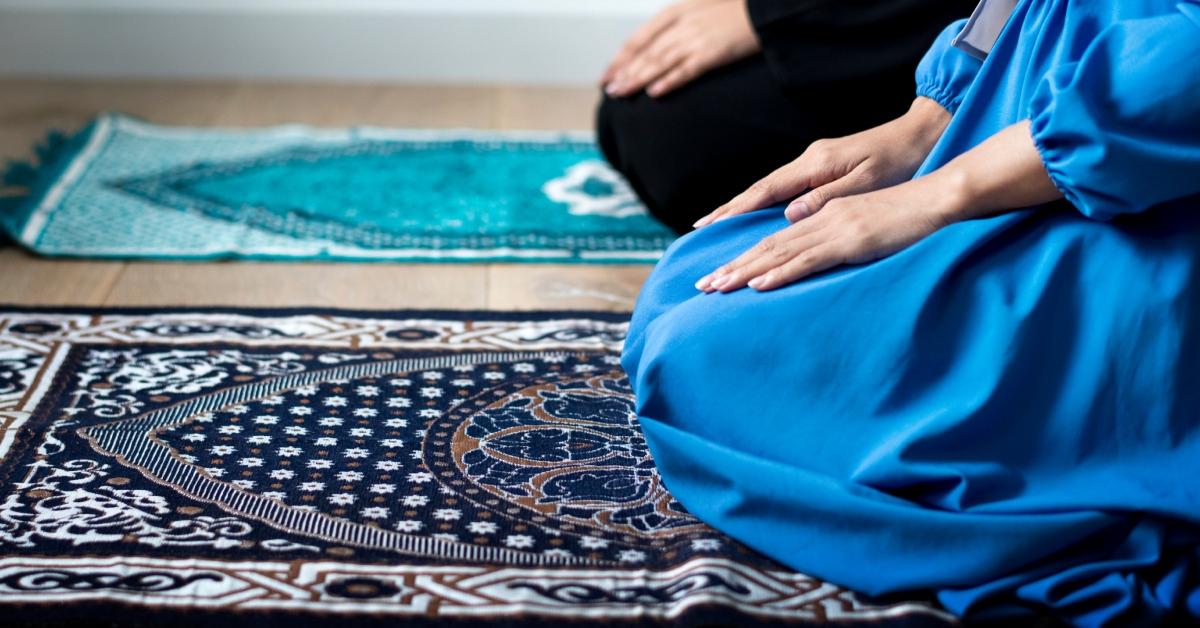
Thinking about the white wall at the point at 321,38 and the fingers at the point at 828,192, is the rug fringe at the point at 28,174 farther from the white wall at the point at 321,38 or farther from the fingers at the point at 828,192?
the fingers at the point at 828,192

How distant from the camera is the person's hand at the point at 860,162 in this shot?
1245mm

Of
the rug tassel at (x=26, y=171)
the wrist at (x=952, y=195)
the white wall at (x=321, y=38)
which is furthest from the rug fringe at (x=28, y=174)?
the wrist at (x=952, y=195)

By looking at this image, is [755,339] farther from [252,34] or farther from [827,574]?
[252,34]

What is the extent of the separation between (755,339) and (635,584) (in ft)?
0.76

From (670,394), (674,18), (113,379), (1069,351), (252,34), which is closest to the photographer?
(1069,351)

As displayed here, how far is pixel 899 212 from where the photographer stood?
109cm

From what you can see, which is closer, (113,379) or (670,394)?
(670,394)

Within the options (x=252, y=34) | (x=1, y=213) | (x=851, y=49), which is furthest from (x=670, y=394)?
(x=252, y=34)

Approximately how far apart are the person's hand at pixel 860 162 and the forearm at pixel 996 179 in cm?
15

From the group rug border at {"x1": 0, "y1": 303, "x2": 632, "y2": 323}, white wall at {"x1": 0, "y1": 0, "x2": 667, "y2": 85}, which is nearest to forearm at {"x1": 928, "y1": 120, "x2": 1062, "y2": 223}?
rug border at {"x1": 0, "y1": 303, "x2": 632, "y2": 323}

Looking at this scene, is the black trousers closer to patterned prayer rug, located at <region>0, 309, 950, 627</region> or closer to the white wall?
patterned prayer rug, located at <region>0, 309, 950, 627</region>

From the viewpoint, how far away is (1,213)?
2000 mm

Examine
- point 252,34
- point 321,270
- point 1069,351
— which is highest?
point 252,34

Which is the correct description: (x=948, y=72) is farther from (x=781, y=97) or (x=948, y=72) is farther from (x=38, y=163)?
(x=38, y=163)
